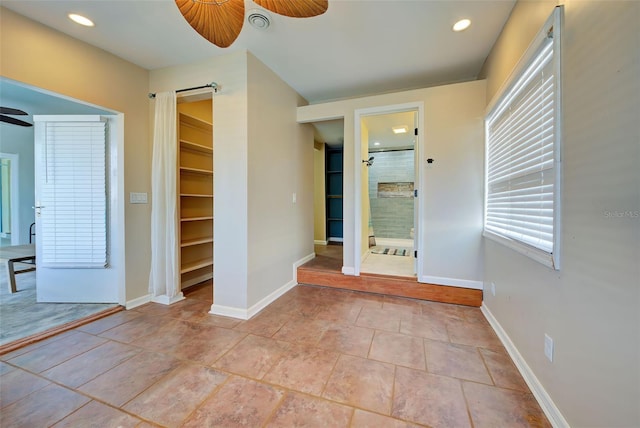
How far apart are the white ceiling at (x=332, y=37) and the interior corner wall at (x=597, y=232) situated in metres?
0.82

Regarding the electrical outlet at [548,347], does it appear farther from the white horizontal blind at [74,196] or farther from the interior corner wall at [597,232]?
the white horizontal blind at [74,196]

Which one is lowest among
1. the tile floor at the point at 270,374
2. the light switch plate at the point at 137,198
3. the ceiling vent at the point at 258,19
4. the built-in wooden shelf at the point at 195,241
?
the tile floor at the point at 270,374

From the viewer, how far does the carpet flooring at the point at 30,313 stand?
→ 207 centimetres

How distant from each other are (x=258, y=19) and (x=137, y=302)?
3022 mm

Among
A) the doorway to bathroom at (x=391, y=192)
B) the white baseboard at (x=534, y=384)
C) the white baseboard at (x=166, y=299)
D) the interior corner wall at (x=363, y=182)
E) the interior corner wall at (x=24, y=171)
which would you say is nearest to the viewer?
the white baseboard at (x=534, y=384)

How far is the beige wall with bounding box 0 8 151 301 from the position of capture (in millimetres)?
1851

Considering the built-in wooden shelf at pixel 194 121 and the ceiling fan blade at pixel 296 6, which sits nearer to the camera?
the ceiling fan blade at pixel 296 6

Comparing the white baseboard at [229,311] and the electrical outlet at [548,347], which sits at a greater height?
the electrical outlet at [548,347]

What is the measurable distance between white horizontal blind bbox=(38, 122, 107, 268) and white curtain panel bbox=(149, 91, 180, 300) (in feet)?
1.70

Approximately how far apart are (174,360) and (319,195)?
4.26 metres

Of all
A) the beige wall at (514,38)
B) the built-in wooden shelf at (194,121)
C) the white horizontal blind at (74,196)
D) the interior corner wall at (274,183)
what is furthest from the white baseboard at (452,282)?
the white horizontal blind at (74,196)

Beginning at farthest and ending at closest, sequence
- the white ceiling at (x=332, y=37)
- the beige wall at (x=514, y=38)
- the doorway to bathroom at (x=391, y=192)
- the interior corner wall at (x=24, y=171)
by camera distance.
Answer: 1. the doorway to bathroom at (x=391, y=192)
2. the interior corner wall at (x=24, y=171)
3. the white ceiling at (x=332, y=37)
4. the beige wall at (x=514, y=38)

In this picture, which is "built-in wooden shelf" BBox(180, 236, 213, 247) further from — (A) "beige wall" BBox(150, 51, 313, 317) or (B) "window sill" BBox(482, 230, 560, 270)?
(B) "window sill" BBox(482, 230, 560, 270)

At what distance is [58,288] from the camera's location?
2.63 metres
